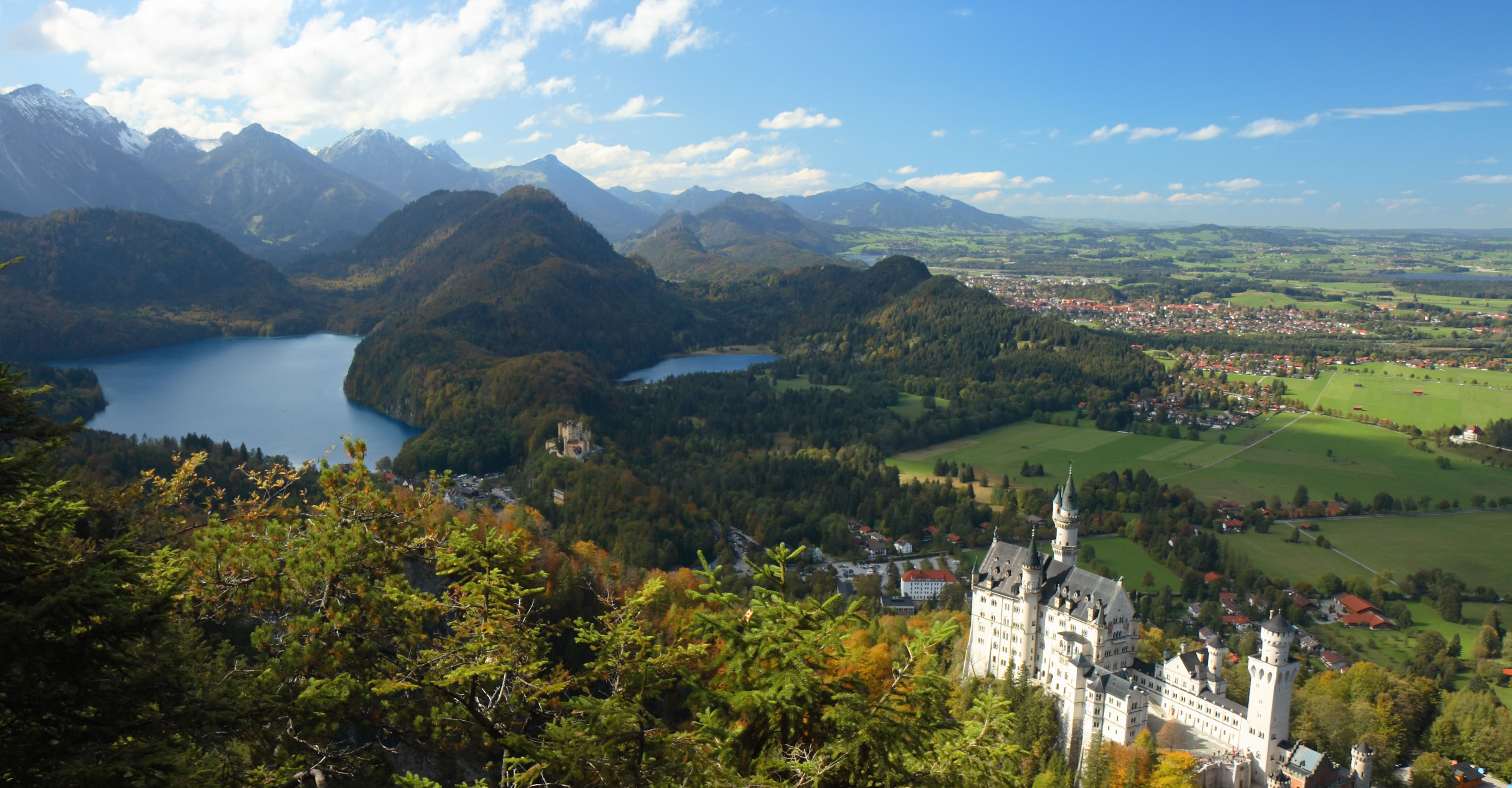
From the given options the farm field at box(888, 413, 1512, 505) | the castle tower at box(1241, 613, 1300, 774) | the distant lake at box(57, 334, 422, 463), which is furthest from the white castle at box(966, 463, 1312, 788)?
the distant lake at box(57, 334, 422, 463)

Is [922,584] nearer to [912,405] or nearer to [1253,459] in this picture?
[1253,459]

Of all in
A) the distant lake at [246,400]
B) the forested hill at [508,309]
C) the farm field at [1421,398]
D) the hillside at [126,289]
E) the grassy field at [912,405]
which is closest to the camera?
the distant lake at [246,400]

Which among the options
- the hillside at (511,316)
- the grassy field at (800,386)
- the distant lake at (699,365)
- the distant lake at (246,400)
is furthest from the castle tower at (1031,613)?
the distant lake at (699,365)

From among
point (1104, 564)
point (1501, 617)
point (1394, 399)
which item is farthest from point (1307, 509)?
point (1394, 399)

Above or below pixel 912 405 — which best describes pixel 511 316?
above

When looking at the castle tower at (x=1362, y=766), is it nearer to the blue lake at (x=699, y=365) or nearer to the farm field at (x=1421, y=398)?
the farm field at (x=1421, y=398)

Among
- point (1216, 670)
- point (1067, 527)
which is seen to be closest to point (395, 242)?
point (1067, 527)
